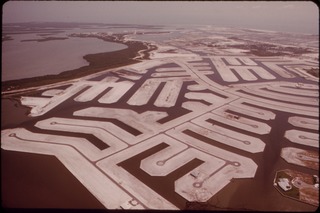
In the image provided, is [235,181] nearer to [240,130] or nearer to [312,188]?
[312,188]

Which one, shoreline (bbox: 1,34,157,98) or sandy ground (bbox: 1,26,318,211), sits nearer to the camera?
sandy ground (bbox: 1,26,318,211)

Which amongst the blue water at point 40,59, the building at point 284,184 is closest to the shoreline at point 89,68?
the blue water at point 40,59

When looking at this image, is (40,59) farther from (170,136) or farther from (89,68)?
(170,136)

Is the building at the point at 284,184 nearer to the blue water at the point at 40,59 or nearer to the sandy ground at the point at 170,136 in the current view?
the sandy ground at the point at 170,136

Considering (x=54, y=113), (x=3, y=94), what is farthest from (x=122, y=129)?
(x=3, y=94)

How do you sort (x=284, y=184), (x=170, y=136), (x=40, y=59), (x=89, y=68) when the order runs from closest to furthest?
(x=284, y=184) → (x=170, y=136) → (x=89, y=68) → (x=40, y=59)

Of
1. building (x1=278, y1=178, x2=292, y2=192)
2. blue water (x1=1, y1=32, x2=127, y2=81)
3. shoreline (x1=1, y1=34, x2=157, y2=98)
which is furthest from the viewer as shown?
blue water (x1=1, y1=32, x2=127, y2=81)

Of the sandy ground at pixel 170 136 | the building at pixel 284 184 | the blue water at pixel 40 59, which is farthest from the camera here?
the blue water at pixel 40 59

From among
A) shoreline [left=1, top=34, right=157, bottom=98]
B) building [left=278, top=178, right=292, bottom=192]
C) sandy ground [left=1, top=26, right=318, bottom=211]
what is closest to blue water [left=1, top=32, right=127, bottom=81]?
shoreline [left=1, top=34, right=157, bottom=98]

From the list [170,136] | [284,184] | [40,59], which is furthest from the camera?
[40,59]

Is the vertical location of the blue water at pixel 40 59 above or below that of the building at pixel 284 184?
above

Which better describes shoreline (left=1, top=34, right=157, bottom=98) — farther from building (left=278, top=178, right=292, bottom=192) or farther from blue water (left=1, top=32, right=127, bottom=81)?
building (left=278, top=178, right=292, bottom=192)

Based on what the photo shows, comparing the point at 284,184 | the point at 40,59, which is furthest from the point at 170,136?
the point at 40,59
